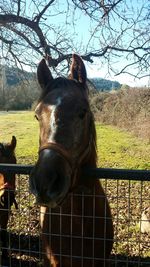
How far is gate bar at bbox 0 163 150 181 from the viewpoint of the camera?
235 cm

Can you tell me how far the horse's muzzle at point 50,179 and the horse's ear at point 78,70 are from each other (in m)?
1.01

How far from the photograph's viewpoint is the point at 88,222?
298 cm

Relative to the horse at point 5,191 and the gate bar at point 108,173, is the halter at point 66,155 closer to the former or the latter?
the gate bar at point 108,173

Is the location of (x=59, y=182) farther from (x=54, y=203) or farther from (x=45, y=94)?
(x=45, y=94)

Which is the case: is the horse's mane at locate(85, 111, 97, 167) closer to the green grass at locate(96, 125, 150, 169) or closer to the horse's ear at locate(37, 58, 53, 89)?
the horse's ear at locate(37, 58, 53, 89)

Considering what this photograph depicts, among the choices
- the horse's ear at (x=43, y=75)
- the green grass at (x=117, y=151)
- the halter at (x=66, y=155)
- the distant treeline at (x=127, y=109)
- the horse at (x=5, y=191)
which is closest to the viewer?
the halter at (x=66, y=155)

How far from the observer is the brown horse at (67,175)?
2.19 meters

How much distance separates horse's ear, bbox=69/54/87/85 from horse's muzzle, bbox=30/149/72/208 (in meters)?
1.01

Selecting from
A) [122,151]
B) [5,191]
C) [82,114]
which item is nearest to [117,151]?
[122,151]

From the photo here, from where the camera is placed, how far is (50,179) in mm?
2113

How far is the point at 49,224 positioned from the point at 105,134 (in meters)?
19.2

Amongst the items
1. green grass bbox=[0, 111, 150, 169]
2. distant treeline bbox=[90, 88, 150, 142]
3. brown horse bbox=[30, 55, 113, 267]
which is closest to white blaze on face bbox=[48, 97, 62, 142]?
brown horse bbox=[30, 55, 113, 267]

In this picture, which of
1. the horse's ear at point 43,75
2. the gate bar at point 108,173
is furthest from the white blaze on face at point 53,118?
the horse's ear at point 43,75

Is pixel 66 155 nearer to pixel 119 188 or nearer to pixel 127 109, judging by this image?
pixel 119 188
